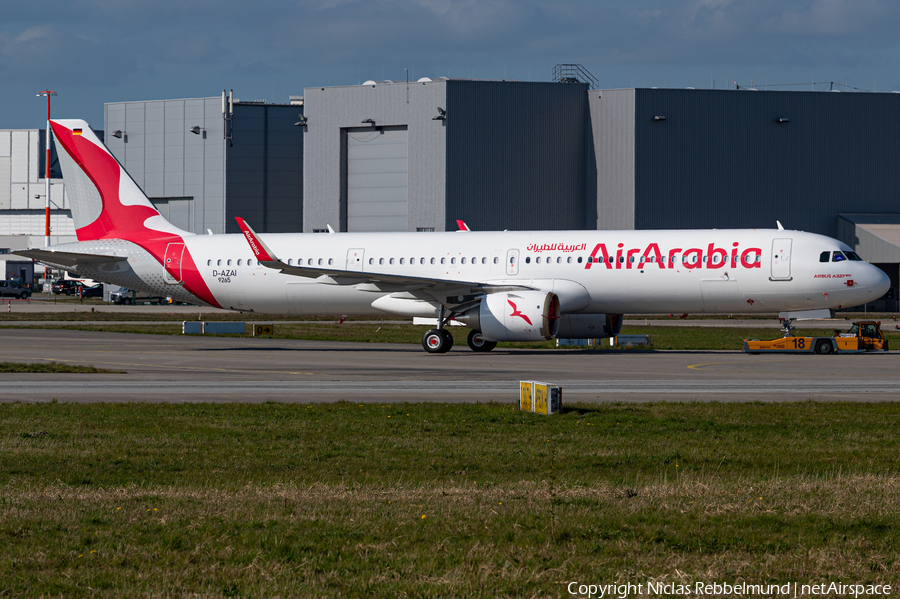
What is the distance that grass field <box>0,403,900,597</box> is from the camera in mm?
7578

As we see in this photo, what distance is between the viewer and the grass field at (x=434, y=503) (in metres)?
7.58

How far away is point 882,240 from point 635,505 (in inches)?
2708

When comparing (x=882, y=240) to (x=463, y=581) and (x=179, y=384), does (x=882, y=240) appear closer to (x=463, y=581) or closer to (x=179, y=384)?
(x=179, y=384)

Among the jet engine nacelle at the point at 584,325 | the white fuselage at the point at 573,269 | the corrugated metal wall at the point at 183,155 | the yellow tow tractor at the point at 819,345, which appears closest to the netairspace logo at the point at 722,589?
the white fuselage at the point at 573,269

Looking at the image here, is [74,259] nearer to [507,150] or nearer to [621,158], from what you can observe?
[507,150]

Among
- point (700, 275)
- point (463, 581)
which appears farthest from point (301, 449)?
point (700, 275)

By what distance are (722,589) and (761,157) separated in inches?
2842

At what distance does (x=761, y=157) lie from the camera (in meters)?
74.7

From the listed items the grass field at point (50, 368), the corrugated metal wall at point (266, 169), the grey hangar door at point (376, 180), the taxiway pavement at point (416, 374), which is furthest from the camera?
the corrugated metal wall at point (266, 169)

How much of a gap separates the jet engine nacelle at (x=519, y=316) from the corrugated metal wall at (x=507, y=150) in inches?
1557

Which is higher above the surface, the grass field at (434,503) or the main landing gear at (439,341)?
the main landing gear at (439,341)

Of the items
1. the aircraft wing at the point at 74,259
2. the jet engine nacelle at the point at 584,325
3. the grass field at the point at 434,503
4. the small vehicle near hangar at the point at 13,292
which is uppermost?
the aircraft wing at the point at 74,259

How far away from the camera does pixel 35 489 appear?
10.9 metres

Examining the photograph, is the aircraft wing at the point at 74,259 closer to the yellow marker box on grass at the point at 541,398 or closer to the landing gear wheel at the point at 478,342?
the landing gear wheel at the point at 478,342
